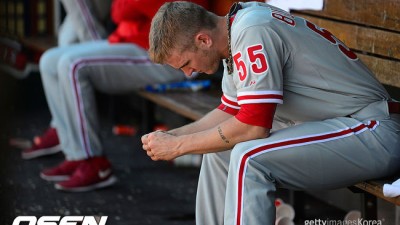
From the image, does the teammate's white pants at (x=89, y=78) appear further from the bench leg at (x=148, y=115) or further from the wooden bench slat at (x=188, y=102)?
the bench leg at (x=148, y=115)

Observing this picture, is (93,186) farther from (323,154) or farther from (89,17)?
(323,154)

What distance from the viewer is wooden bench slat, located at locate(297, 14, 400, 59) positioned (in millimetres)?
4453

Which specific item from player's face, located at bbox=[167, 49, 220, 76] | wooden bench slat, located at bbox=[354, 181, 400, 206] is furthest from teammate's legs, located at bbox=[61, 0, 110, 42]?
wooden bench slat, located at bbox=[354, 181, 400, 206]

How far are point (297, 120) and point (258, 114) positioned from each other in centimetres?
39

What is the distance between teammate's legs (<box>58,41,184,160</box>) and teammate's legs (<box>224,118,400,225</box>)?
7.54 feet

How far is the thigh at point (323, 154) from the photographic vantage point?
360 centimetres

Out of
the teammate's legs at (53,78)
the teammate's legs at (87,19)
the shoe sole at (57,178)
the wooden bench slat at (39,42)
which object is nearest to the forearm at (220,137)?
the shoe sole at (57,178)

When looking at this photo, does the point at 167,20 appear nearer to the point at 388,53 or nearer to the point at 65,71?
the point at 388,53

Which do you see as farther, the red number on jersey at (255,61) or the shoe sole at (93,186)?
the shoe sole at (93,186)

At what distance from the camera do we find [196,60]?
3.74 metres

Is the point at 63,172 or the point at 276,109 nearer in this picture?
the point at 276,109

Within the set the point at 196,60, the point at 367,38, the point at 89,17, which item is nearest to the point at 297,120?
the point at 196,60

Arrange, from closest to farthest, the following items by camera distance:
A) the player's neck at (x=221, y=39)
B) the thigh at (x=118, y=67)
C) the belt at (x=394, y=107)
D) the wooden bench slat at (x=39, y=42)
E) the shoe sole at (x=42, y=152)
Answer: the player's neck at (x=221, y=39), the belt at (x=394, y=107), the thigh at (x=118, y=67), the shoe sole at (x=42, y=152), the wooden bench slat at (x=39, y=42)

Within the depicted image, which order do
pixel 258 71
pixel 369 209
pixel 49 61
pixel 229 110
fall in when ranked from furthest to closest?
pixel 49 61, pixel 369 209, pixel 229 110, pixel 258 71
